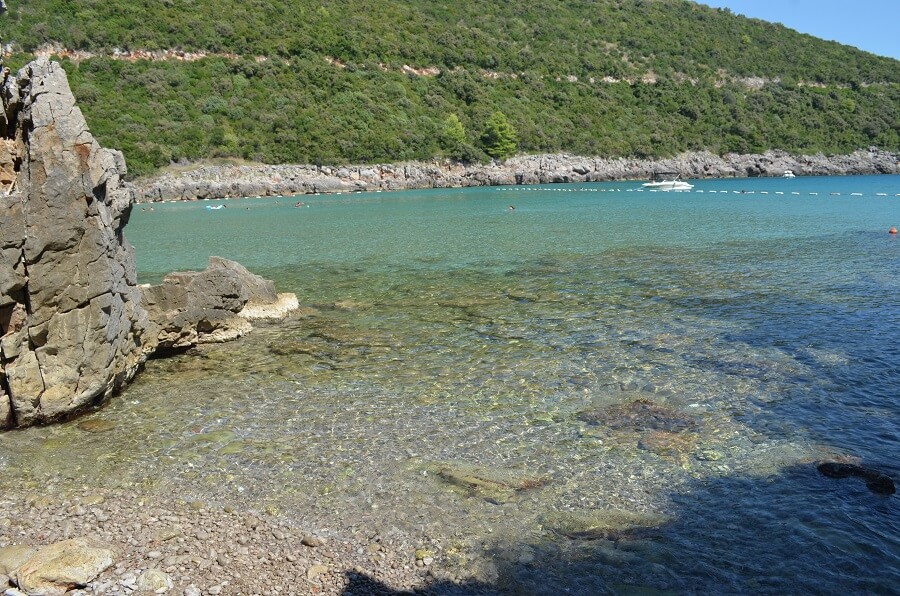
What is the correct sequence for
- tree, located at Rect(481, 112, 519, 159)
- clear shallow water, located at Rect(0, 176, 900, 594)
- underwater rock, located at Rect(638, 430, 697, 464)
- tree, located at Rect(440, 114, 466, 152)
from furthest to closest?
tree, located at Rect(481, 112, 519, 159) < tree, located at Rect(440, 114, 466, 152) < underwater rock, located at Rect(638, 430, 697, 464) < clear shallow water, located at Rect(0, 176, 900, 594)

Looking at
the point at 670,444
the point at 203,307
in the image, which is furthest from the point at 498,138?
the point at 670,444

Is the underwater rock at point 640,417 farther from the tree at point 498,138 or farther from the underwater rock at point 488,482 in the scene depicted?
the tree at point 498,138

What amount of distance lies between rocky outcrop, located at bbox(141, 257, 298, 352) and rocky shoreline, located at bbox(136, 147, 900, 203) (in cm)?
5891

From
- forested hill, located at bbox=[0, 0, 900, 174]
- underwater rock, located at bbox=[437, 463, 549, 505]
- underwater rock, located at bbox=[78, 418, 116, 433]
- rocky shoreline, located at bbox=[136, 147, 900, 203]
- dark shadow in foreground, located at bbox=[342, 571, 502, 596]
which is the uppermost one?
forested hill, located at bbox=[0, 0, 900, 174]

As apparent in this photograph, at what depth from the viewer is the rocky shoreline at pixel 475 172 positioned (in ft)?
226

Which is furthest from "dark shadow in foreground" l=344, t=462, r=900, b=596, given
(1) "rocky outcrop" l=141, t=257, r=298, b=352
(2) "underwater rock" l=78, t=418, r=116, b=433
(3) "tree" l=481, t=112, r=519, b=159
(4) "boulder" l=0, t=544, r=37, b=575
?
(3) "tree" l=481, t=112, r=519, b=159

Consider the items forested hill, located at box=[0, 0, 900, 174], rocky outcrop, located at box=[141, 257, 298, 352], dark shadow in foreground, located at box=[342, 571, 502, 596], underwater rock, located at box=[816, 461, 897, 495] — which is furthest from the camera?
forested hill, located at box=[0, 0, 900, 174]

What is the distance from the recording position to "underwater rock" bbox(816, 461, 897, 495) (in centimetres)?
646

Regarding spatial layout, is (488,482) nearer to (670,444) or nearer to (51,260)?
(670,444)

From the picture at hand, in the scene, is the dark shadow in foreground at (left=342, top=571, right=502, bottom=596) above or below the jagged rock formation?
below

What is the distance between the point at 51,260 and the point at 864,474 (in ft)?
35.7

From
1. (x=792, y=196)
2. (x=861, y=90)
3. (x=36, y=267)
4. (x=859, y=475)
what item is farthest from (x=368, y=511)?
(x=861, y=90)

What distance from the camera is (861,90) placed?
116250 millimetres

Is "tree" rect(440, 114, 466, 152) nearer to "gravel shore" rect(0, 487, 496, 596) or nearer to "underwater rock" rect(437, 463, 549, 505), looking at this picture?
"underwater rock" rect(437, 463, 549, 505)
